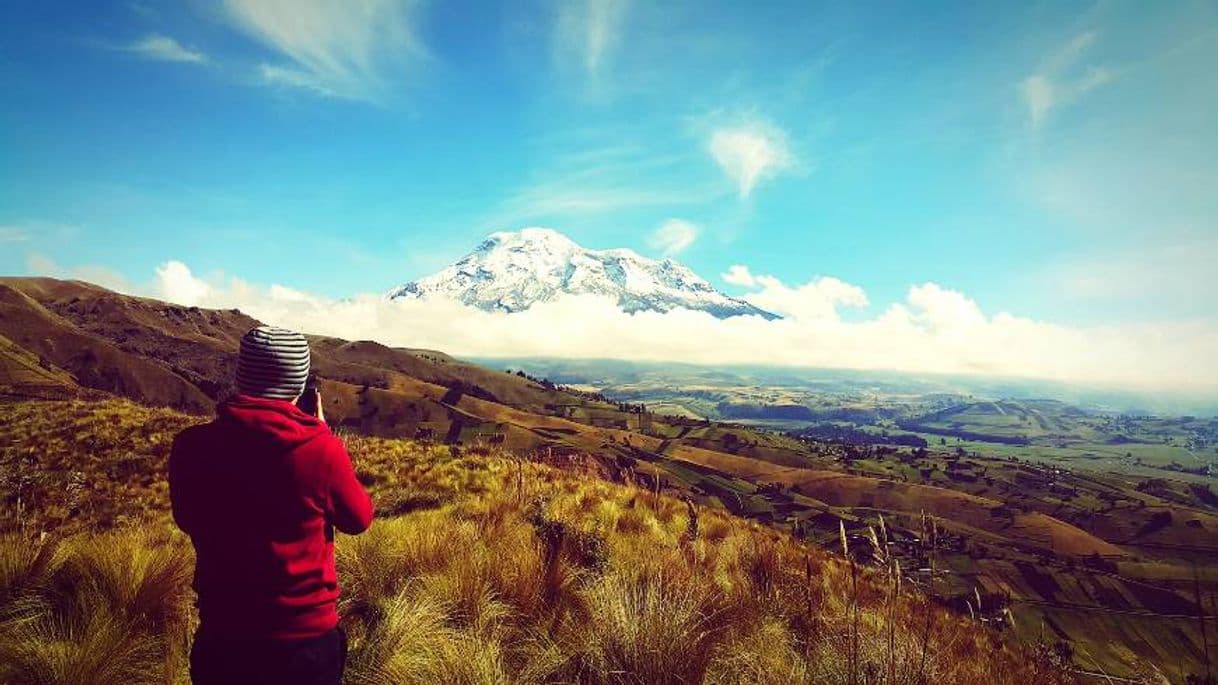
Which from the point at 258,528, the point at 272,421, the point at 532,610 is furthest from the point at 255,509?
the point at 532,610

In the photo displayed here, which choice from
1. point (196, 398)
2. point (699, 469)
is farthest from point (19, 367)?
point (699, 469)

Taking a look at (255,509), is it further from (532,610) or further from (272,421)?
(532,610)

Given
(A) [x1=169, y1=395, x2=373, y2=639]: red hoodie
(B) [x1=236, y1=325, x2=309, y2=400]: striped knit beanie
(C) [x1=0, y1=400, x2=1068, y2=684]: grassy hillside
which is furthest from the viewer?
(C) [x1=0, y1=400, x2=1068, y2=684]: grassy hillside

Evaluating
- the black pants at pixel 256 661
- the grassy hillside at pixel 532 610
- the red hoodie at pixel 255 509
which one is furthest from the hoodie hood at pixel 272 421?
the grassy hillside at pixel 532 610

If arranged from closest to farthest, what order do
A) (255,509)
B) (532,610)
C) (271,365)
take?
(255,509) < (271,365) < (532,610)

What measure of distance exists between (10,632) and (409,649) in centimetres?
341

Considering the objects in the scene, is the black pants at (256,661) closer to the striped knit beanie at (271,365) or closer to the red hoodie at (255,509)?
the red hoodie at (255,509)

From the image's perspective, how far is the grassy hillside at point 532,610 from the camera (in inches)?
187

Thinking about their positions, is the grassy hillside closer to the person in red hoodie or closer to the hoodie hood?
the person in red hoodie

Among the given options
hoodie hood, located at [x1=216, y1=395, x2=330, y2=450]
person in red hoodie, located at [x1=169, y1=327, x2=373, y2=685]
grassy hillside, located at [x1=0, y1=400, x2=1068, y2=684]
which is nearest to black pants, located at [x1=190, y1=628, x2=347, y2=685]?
person in red hoodie, located at [x1=169, y1=327, x2=373, y2=685]

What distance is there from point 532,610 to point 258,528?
11.9 feet

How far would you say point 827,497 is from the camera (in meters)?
185

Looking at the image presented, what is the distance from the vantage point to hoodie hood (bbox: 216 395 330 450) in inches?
130

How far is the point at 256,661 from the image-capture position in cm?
332
